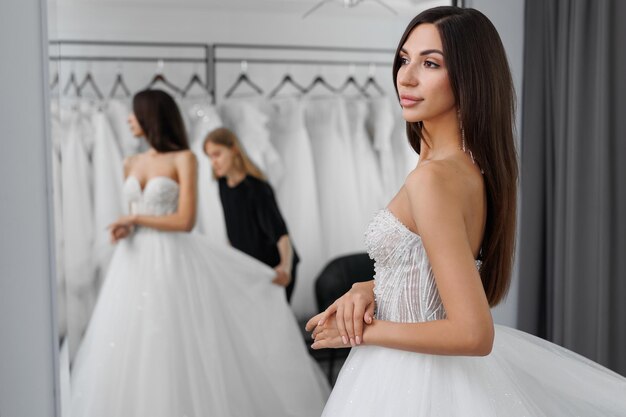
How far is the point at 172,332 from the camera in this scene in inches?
76.7

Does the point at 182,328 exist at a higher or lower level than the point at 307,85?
lower

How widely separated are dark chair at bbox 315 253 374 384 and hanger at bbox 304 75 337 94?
1.77 feet

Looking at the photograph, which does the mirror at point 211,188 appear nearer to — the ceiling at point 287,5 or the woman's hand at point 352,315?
the ceiling at point 287,5

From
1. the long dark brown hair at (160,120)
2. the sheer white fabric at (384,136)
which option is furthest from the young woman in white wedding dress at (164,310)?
the sheer white fabric at (384,136)

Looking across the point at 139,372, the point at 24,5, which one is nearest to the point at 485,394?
the point at 139,372

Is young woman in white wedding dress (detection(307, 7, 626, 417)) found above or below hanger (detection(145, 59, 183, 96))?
below

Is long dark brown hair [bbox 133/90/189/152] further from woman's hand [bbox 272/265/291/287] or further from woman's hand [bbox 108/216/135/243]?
woman's hand [bbox 272/265/291/287]

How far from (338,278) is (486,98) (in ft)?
3.32

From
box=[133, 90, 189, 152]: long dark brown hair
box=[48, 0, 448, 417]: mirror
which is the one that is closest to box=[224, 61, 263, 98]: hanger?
box=[48, 0, 448, 417]: mirror

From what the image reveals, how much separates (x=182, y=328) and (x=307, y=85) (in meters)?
0.85

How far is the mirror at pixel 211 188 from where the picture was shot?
189cm

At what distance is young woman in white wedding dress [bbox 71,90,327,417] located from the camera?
1.92 metres

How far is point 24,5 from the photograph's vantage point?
1785 mm

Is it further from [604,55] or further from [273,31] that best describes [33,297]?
[604,55]
